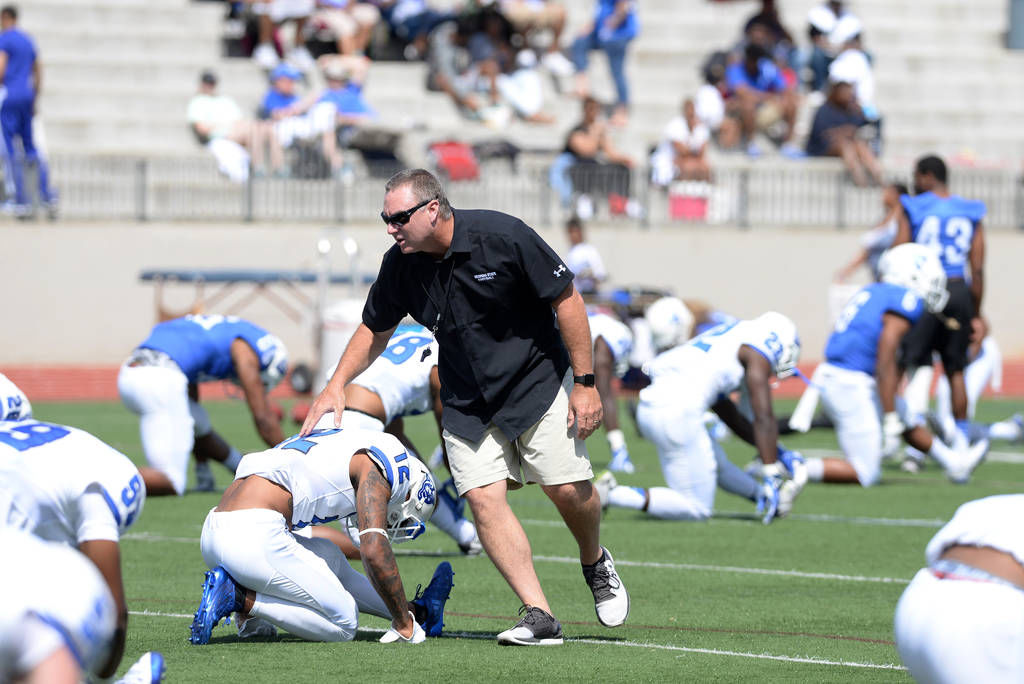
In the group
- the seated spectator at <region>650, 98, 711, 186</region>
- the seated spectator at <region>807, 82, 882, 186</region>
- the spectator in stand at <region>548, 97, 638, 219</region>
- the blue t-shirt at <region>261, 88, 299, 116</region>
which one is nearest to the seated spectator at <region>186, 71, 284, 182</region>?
the blue t-shirt at <region>261, 88, 299, 116</region>

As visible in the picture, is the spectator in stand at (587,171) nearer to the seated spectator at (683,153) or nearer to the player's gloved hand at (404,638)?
the seated spectator at (683,153)

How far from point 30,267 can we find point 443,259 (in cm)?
1613

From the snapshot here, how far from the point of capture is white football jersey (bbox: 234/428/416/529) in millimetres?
7250

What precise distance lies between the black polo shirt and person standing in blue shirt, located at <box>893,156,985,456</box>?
7854 millimetres

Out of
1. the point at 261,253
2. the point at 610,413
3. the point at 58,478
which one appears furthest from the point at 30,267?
the point at 58,478

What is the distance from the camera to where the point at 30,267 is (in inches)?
881

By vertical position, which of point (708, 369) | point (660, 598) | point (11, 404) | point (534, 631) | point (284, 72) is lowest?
point (660, 598)

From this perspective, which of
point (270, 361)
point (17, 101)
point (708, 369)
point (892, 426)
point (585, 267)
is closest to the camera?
point (708, 369)

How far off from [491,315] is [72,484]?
246 cm

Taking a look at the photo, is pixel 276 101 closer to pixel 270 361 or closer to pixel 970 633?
pixel 270 361

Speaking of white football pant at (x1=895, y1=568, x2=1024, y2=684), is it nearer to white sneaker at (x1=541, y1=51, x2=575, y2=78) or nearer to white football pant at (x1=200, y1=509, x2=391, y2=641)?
white football pant at (x1=200, y1=509, x2=391, y2=641)

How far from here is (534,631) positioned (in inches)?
280

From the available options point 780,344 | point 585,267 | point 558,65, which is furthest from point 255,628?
point 558,65

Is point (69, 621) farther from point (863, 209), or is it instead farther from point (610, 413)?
point (863, 209)
